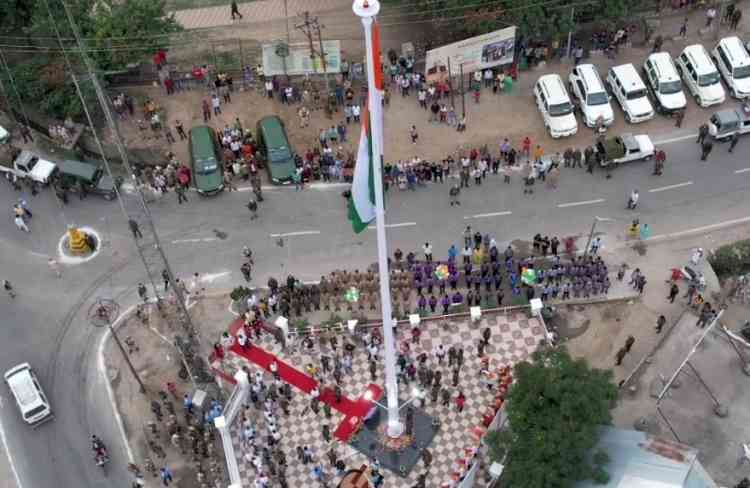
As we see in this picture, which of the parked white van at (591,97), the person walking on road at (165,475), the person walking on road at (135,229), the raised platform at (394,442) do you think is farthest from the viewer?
the parked white van at (591,97)

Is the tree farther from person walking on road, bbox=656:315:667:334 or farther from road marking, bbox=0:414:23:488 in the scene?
road marking, bbox=0:414:23:488

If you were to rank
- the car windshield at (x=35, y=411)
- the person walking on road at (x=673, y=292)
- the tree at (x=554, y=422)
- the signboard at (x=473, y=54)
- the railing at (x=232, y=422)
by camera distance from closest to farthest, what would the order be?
the tree at (x=554, y=422), the railing at (x=232, y=422), the car windshield at (x=35, y=411), the person walking on road at (x=673, y=292), the signboard at (x=473, y=54)

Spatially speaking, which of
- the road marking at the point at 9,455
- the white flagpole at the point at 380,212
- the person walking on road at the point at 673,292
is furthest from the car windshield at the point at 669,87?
the road marking at the point at 9,455

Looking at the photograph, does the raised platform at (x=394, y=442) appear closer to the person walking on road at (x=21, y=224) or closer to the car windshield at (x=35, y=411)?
the car windshield at (x=35, y=411)

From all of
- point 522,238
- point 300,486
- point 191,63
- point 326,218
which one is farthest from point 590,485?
point 191,63

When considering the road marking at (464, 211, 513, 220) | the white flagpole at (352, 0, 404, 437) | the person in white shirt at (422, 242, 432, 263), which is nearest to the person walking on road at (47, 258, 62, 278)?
the person in white shirt at (422, 242, 432, 263)

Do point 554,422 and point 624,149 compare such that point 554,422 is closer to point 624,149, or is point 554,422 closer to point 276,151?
point 624,149

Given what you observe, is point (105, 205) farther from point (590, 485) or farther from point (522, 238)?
point (590, 485)
